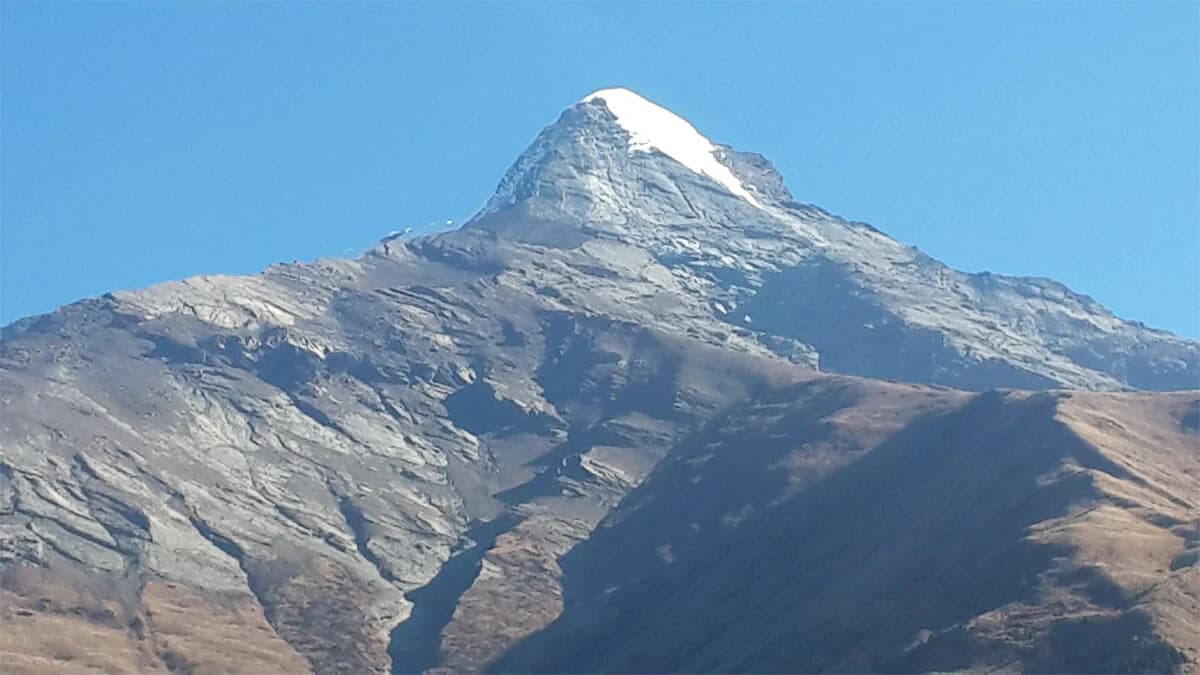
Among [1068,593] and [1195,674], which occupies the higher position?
[1068,593]

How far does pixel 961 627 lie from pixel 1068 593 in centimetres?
1171

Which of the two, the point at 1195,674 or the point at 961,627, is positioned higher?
the point at 961,627

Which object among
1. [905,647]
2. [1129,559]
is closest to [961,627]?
[905,647]

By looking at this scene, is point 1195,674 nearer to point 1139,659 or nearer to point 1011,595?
point 1139,659

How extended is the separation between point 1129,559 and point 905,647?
25.5 metres

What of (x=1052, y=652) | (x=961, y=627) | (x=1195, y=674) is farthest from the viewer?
(x=961, y=627)

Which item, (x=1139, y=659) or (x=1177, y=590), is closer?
(x=1139, y=659)

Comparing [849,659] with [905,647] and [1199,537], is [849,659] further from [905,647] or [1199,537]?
[1199,537]

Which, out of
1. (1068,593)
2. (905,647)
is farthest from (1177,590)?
(905,647)

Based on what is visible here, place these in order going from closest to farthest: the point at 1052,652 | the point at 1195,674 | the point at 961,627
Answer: the point at 1195,674
the point at 1052,652
the point at 961,627

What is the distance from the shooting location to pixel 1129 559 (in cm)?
19438

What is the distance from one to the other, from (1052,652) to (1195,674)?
55.7 feet

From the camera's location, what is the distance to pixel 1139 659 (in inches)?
6545

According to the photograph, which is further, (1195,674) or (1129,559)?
(1129,559)
